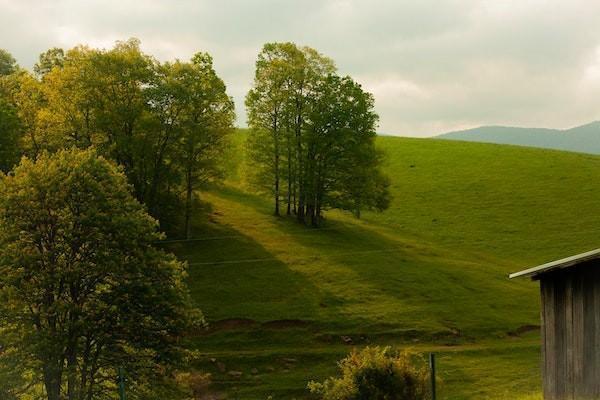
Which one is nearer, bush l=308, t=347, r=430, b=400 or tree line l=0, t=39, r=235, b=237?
bush l=308, t=347, r=430, b=400

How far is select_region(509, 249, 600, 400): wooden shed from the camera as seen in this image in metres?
16.5

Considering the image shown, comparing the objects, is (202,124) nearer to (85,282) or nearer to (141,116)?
(141,116)

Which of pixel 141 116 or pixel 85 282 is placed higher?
pixel 141 116

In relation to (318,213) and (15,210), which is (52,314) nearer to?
(15,210)

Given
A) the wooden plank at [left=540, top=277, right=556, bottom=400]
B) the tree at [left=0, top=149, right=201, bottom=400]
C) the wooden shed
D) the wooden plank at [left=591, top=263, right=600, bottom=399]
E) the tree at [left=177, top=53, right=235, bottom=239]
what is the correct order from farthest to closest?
1. the tree at [left=177, top=53, right=235, bottom=239]
2. the tree at [left=0, top=149, right=201, bottom=400]
3. the wooden plank at [left=540, top=277, right=556, bottom=400]
4. the wooden shed
5. the wooden plank at [left=591, top=263, right=600, bottom=399]

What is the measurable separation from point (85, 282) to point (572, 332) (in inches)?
962

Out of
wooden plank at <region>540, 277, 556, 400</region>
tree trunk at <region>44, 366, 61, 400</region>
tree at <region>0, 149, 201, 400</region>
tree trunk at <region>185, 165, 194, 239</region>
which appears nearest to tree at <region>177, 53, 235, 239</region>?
tree trunk at <region>185, 165, 194, 239</region>

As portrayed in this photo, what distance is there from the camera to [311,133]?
69.4 metres

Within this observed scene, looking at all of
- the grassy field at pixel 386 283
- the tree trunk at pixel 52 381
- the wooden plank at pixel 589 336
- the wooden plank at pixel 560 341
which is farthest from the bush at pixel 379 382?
the wooden plank at pixel 589 336

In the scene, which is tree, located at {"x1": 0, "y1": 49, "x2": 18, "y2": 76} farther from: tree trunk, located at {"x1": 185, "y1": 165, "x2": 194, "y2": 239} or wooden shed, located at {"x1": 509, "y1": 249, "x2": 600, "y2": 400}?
wooden shed, located at {"x1": 509, "y1": 249, "x2": 600, "y2": 400}

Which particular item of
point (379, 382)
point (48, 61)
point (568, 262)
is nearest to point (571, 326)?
point (568, 262)

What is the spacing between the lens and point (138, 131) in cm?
5947

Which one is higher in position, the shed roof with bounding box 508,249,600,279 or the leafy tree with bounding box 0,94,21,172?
the leafy tree with bounding box 0,94,21,172

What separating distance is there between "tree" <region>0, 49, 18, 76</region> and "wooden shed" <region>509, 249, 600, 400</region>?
80729 millimetres
